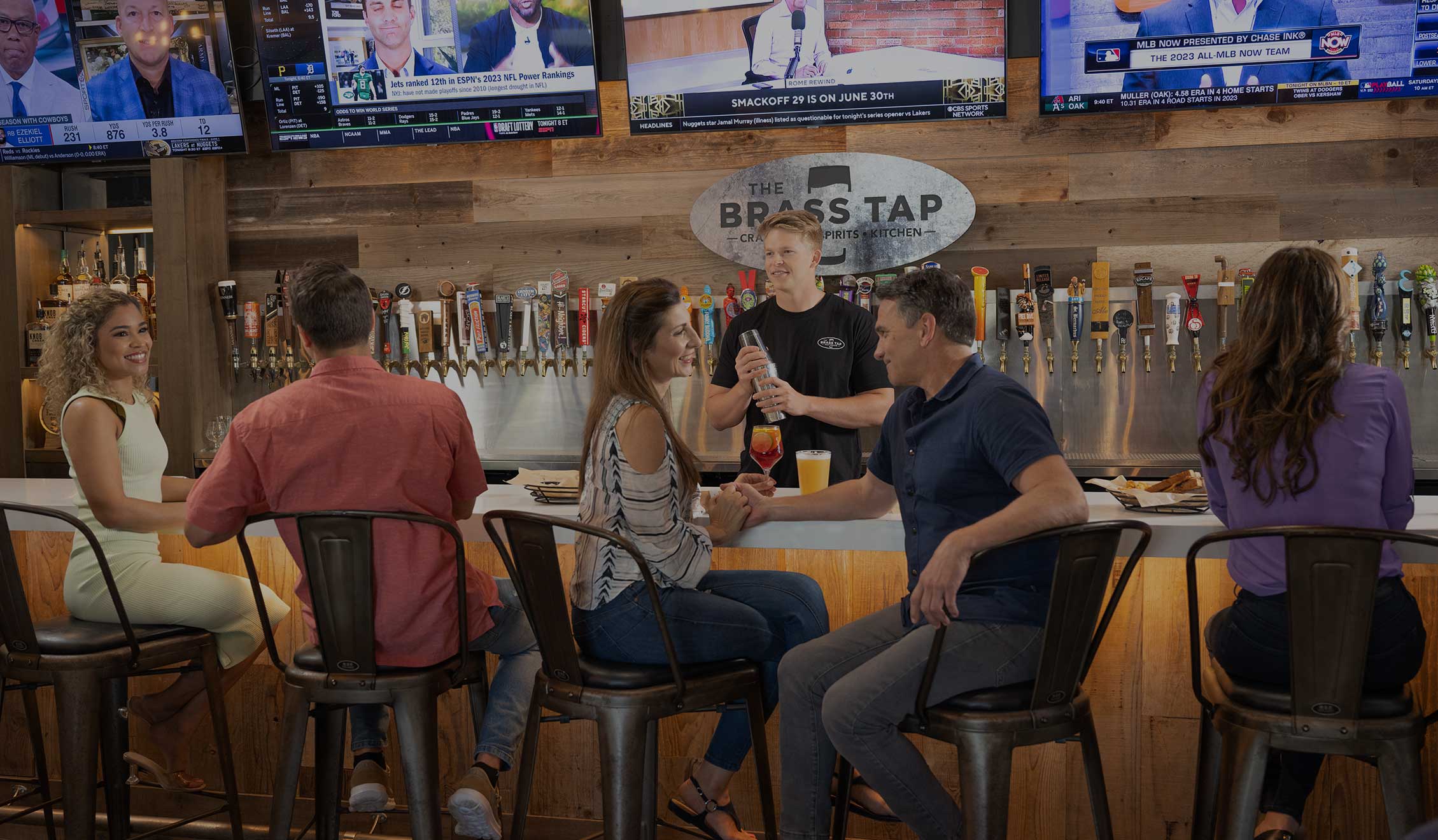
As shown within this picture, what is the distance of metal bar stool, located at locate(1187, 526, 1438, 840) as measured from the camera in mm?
1870

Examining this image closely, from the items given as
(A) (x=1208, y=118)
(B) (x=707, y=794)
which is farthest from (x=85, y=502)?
(A) (x=1208, y=118)

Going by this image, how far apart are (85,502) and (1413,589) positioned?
288cm

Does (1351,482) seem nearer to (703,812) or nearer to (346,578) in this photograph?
(703,812)

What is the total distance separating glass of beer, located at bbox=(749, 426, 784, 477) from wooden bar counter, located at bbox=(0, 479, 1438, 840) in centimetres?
20

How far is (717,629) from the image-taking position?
7.33 ft

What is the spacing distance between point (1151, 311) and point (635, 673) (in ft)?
9.34

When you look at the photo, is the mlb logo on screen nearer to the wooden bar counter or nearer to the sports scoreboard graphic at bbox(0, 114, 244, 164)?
the wooden bar counter

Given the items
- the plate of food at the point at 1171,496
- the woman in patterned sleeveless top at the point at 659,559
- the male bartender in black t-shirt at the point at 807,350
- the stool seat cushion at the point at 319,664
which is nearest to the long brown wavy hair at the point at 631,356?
the woman in patterned sleeveless top at the point at 659,559

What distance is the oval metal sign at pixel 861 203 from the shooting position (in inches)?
179

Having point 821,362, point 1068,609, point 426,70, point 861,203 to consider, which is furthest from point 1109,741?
point 426,70

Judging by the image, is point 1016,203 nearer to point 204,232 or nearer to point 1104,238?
point 1104,238

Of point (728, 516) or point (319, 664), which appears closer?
point (319, 664)

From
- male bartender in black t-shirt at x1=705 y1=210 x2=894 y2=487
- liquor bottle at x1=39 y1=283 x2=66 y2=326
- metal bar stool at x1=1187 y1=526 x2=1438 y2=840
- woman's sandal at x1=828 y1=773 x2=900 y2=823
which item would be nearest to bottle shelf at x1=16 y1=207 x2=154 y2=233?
liquor bottle at x1=39 y1=283 x2=66 y2=326

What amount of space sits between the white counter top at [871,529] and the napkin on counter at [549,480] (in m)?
0.05
